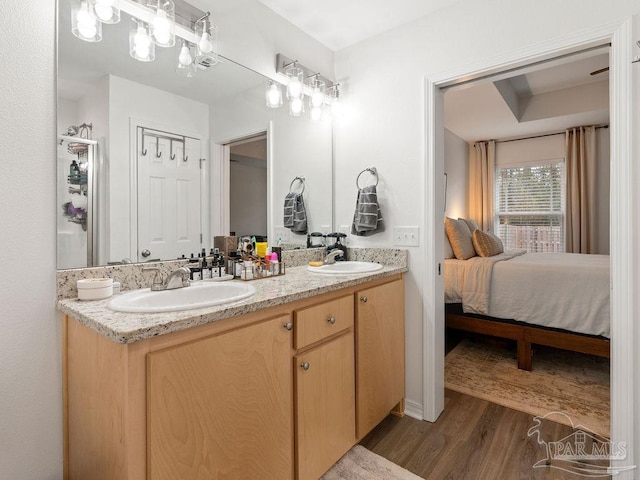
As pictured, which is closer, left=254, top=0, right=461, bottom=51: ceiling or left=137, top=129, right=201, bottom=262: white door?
left=137, top=129, right=201, bottom=262: white door

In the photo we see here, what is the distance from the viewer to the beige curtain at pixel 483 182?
530cm

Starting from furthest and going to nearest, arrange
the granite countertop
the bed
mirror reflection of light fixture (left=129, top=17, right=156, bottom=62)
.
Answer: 1. the bed
2. mirror reflection of light fixture (left=129, top=17, right=156, bottom=62)
3. the granite countertop

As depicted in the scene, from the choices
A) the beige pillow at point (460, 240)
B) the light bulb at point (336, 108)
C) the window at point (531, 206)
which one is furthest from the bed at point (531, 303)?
the window at point (531, 206)

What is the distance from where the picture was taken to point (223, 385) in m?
1.06

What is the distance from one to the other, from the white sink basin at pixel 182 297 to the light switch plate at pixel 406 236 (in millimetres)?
1102

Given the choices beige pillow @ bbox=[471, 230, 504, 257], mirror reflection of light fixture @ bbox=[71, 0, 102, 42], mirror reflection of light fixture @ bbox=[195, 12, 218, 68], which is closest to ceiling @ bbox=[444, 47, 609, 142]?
beige pillow @ bbox=[471, 230, 504, 257]

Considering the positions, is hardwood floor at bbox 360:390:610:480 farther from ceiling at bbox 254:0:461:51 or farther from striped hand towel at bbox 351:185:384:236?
ceiling at bbox 254:0:461:51

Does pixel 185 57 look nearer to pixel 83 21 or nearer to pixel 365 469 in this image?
pixel 83 21

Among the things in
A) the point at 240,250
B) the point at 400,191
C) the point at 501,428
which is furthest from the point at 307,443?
the point at 400,191

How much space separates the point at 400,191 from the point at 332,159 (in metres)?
0.59

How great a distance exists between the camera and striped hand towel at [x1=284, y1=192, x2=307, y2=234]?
222cm

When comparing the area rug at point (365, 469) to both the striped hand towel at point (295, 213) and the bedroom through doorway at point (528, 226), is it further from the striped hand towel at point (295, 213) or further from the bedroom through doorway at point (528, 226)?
the striped hand towel at point (295, 213)

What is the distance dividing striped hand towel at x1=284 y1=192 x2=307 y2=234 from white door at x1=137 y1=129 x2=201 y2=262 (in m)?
0.66

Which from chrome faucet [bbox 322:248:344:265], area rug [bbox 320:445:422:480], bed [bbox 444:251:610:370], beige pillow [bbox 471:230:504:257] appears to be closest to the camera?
area rug [bbox 320:445:422:480]
